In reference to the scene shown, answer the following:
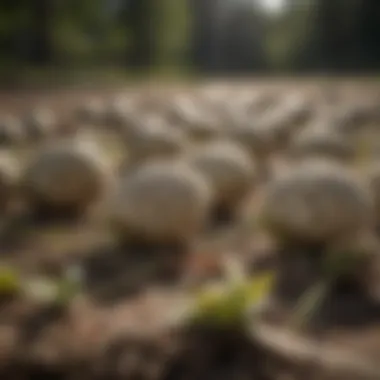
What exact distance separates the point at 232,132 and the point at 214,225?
115 centimetres

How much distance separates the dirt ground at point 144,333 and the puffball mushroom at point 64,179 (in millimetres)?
287

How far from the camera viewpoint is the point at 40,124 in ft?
12.7

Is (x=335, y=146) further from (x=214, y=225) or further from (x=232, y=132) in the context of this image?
(x=214, y=225)

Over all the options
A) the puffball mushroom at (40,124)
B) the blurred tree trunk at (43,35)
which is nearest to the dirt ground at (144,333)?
the puffball mushroom at (40,124)

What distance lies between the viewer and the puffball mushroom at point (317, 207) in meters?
1.81

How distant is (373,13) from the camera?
621 cm

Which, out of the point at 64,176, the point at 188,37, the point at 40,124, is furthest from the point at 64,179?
the point at 188,37

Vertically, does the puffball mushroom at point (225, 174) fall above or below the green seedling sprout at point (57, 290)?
below

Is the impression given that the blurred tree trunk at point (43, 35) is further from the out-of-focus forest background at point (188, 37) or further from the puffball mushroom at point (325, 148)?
the puffball mushroom at point (325, 148)

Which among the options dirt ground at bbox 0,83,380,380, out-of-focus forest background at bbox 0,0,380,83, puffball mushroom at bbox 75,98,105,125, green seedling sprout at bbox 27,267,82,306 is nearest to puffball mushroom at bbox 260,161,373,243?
dirt ground at bbox 0,83,380,380

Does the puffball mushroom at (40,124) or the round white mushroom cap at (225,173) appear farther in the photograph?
the puffball mushroom at (40,124)

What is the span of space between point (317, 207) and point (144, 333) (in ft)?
1.89

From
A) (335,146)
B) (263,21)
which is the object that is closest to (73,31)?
(263,21)

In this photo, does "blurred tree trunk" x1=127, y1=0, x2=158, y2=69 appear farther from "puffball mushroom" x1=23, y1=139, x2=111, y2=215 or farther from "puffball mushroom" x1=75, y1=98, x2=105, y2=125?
"puffball mushroom" x1=23, y1=139, x2=111, y2=215
